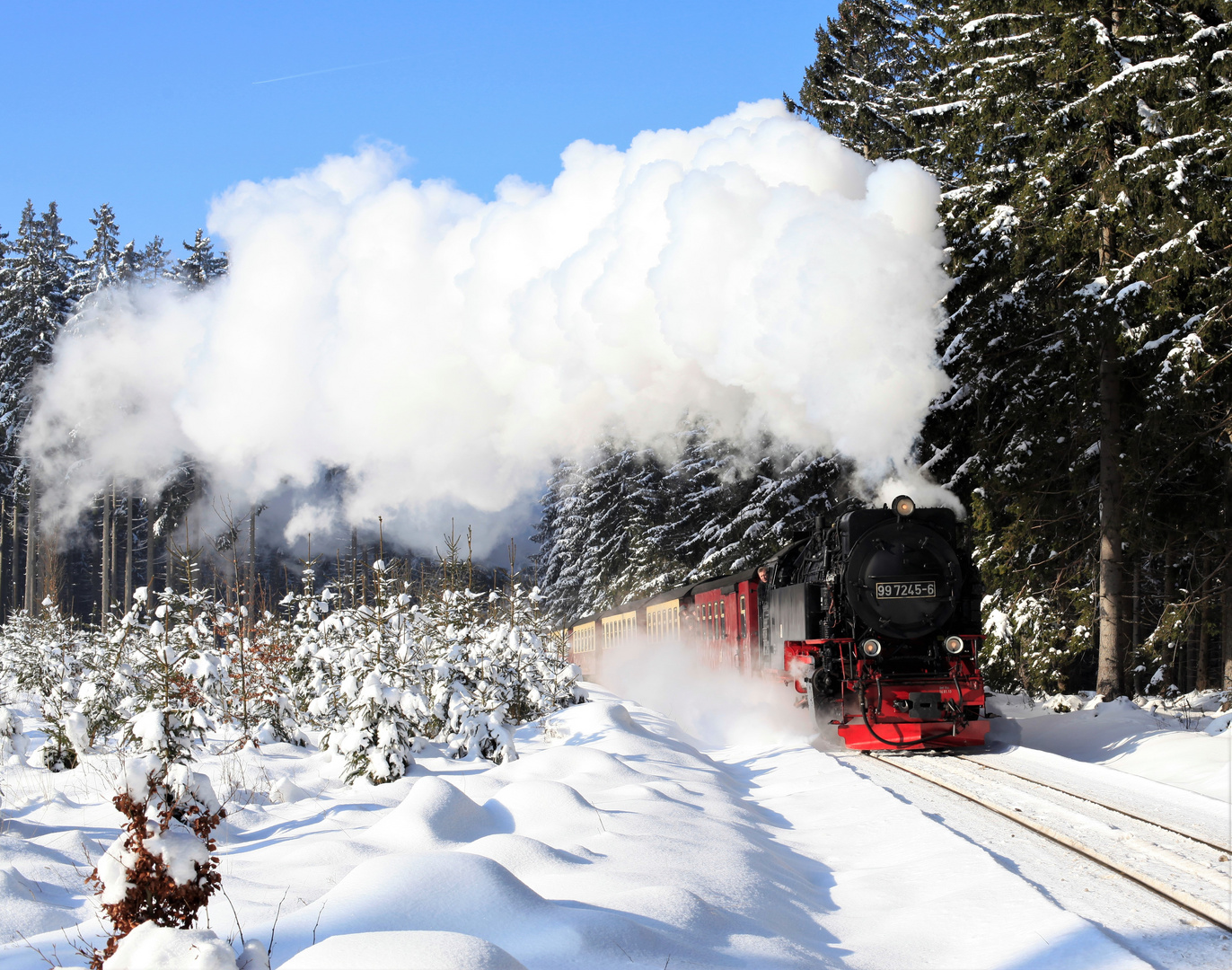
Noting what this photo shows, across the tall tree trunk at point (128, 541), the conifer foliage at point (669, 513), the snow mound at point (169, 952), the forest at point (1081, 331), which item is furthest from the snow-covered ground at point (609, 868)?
the tall tree trunk at point (128, 541)

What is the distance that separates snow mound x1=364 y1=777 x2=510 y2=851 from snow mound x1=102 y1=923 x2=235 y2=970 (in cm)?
281

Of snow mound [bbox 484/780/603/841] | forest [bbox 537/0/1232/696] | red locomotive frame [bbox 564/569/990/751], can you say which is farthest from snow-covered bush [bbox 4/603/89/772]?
forest [bbox 537/0/1232/696]

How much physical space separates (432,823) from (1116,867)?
4.39 metres

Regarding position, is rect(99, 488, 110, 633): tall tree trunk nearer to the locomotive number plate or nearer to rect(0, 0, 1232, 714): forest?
rect(0, 0, 1232, 714): forest

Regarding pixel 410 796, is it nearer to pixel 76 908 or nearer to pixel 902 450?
pixel 76 908

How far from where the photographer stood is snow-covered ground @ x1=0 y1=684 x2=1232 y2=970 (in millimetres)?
3912

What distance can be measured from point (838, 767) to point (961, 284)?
10.0 meters

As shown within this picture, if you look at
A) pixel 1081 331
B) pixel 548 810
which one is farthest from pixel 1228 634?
pixel 548 810

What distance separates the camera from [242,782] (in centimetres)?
844

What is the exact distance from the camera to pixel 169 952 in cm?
284

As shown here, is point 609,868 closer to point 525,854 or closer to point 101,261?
point 525,854

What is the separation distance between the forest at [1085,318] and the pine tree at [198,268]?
36.8 meters

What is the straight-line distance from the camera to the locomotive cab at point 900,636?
1131 cm

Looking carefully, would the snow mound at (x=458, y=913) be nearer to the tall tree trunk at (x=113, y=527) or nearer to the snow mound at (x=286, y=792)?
the snow mound at (x=286, y=792)
